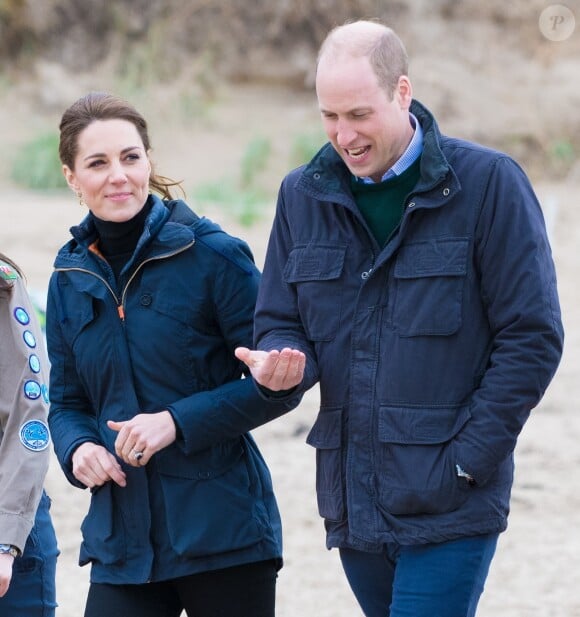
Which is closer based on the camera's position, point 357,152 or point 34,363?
point 357,152

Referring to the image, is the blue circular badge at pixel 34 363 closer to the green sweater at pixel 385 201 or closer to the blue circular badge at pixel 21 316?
the blue circular badge at pixel 21 316

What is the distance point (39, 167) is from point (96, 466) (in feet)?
40.5

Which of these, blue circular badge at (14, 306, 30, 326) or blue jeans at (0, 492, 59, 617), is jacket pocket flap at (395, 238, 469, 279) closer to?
blue circular badge at (14, 306, 30, 326)

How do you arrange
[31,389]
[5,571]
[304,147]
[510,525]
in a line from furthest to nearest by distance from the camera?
[304,147], [510,525], [31,389], [5,571]

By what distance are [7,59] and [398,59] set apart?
16.7m

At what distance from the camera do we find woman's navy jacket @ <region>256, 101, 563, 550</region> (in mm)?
2432

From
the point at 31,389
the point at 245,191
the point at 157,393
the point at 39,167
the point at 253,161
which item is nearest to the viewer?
the point at 31,389

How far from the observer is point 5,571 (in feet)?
8.43

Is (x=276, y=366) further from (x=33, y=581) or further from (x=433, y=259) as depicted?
(x=33, y=581)

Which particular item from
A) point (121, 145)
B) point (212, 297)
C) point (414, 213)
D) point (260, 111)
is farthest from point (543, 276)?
point (260, 111)

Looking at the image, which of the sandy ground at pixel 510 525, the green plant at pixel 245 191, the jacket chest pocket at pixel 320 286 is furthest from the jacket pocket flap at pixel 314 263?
the green plant at pixel 245 191

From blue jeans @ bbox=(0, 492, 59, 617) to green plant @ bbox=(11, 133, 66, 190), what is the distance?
1203 centimetres

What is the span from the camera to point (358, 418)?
2.53 metres

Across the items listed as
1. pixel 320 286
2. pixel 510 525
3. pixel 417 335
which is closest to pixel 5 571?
pixel 320 286
